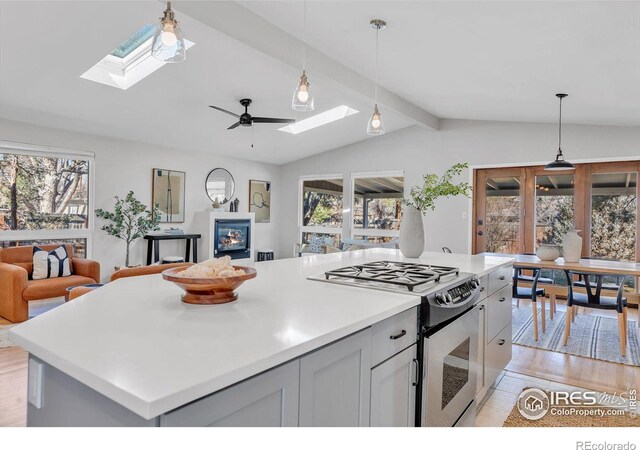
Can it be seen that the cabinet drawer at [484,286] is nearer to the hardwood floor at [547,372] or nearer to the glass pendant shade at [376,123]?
the hardwood floor at [547,372]

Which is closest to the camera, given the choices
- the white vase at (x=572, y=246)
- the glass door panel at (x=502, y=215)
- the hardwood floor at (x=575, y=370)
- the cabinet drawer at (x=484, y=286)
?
the cabinet drawer at (x=484, y=286)

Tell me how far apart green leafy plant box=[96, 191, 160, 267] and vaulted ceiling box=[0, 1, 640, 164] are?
994 millimetres

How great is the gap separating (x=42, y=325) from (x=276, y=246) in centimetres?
763

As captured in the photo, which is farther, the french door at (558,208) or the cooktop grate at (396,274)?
the french door at (558,208)

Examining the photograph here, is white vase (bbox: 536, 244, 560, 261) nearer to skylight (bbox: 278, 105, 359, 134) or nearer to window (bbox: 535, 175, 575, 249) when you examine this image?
window (bbox: 535, 175, 575, 249)

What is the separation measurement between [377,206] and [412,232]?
190 inches

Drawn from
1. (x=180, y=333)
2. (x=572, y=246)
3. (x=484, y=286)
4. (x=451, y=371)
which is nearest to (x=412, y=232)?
(x=484, y=286)

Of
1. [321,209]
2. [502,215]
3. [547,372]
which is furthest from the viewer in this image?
[321,209]

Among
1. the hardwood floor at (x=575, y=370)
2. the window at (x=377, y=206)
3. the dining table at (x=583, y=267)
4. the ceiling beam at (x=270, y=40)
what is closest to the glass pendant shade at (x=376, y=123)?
the ceiling beam at (x=270, y=40)

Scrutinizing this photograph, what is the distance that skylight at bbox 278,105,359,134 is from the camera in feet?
20.8

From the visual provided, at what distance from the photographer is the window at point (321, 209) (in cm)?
802

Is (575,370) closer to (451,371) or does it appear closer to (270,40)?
(451,371)

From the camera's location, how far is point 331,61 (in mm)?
4234

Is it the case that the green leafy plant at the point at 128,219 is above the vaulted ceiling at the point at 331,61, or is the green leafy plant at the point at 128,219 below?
below
